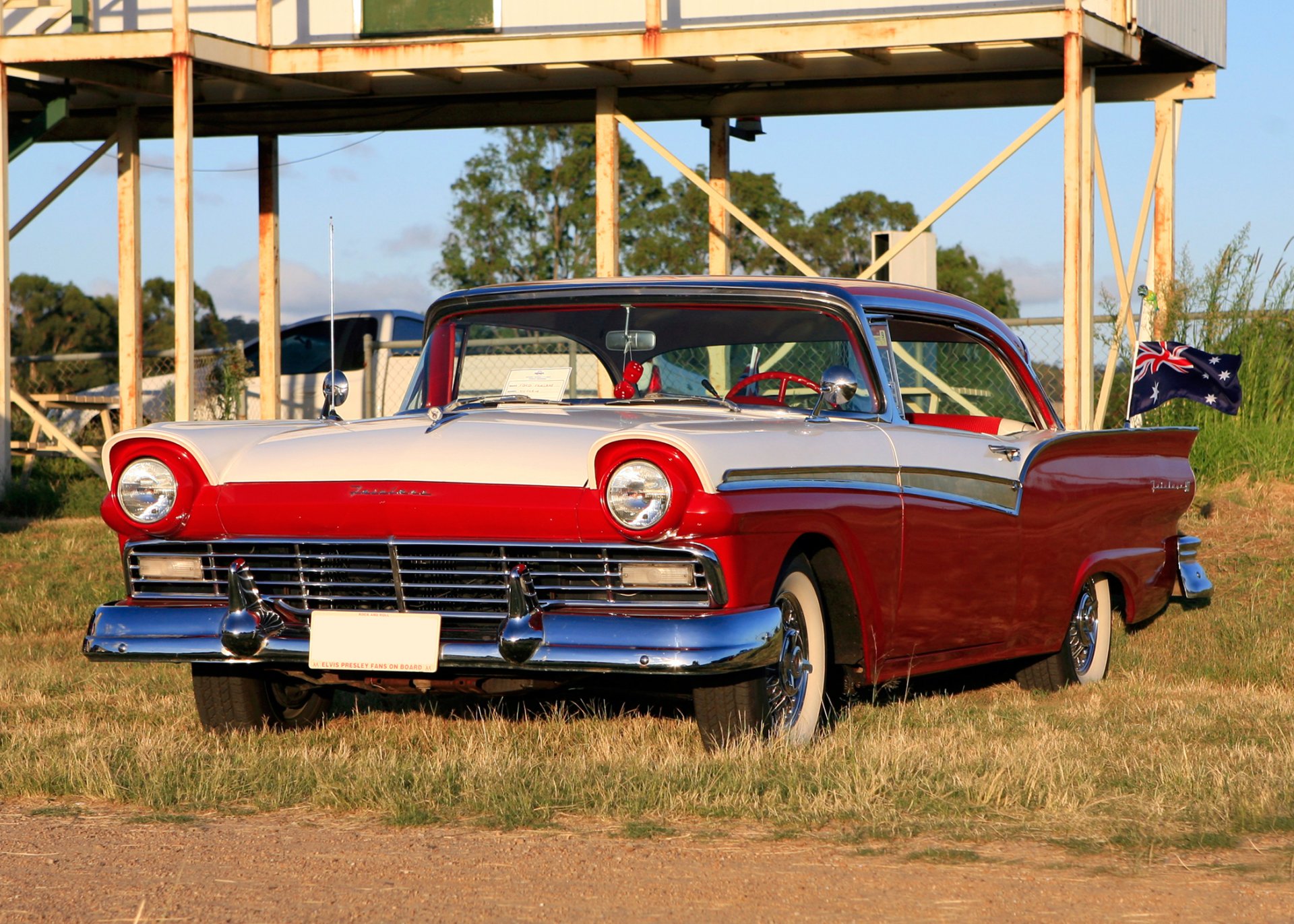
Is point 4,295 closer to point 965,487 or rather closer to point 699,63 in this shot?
point 699,63

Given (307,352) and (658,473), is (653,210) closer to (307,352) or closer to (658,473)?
(307,352)

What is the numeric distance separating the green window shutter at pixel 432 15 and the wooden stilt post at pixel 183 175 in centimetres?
192

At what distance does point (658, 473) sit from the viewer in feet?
15.3

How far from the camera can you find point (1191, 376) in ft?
34.5

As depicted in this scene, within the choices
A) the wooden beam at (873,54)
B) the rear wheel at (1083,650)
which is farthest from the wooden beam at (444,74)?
the rear wheel at (1083,650)

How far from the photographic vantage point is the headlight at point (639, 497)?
15.2 feet

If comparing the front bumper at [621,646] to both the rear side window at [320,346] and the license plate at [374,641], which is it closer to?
the license plate at [374,641]

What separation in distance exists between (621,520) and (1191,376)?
676cm

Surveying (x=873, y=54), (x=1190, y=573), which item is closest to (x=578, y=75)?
(x=873, y=54)

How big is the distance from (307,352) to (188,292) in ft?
15.8

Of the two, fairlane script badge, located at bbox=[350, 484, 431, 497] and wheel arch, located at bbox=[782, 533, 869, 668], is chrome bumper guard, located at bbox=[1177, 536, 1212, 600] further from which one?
fairlane script badge, located at bbox=[350, 484, 431, 497]

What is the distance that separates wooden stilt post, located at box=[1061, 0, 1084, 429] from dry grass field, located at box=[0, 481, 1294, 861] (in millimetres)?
4228

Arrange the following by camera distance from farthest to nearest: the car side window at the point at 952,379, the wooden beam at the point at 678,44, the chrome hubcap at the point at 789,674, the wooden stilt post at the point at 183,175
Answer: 1. the wooden stilt post at the point at 183,175
2. the wooden beam at the point at 678,44
3. the car side window at the point at 952,379
4. the chrome hubcap at the point at 789,674

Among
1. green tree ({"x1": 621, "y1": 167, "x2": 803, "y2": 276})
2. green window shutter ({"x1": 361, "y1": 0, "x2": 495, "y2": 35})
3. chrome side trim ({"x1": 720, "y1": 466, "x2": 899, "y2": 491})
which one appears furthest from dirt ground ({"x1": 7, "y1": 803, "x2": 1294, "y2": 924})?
green tree ({"x1": 621, "y1": 167, "x2": 803, "y2": 276})
